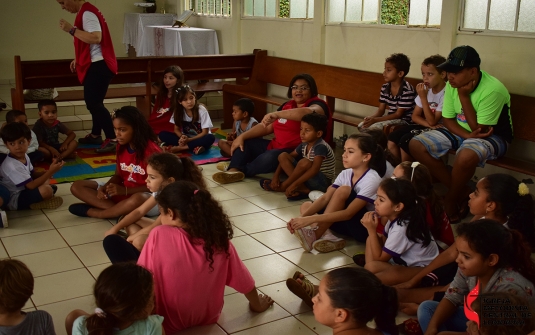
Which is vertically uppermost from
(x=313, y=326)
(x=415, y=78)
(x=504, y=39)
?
(x=504, y=39)

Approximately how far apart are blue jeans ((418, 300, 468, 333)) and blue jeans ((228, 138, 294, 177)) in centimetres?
239

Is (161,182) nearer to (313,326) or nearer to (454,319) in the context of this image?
(313,326)

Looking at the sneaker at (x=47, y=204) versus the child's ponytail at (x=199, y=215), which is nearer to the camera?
the child's ponytail at (x=199, y=215)

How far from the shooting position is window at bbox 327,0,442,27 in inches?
199

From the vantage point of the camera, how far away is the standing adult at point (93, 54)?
514 centimetres

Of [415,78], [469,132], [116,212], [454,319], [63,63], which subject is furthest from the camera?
[63,63]

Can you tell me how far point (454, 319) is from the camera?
92.2 inches

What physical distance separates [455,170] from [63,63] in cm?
383

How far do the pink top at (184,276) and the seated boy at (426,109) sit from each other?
220 cm

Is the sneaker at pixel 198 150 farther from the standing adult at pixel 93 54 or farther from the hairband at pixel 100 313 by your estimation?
the hairband at pixel 100 313

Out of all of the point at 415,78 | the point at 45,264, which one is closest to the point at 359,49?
the point at 415,78

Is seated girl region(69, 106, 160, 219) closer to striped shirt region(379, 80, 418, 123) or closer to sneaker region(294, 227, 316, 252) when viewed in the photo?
sneaker region(294, 227, 316, 252)

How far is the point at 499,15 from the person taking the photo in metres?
4.46

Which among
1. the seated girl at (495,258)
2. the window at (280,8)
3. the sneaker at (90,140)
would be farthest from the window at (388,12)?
the seated girl at (495,258)
